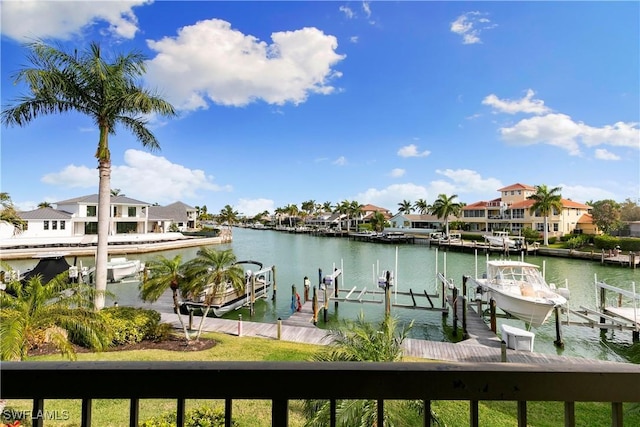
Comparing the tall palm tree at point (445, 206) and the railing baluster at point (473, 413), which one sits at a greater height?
the tall palm tree at point (445, 206)

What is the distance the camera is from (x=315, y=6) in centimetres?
842

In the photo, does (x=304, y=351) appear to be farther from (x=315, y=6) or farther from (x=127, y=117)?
(x=127, y=117)

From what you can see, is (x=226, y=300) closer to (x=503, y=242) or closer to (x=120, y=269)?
(x=120, y=269)

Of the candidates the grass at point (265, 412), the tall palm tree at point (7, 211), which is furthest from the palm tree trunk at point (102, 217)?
the tall palm tree at point (7, 211)

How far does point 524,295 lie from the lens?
53.6 feet

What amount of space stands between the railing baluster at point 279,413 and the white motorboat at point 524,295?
17.1m

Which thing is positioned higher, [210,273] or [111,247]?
[210,273]

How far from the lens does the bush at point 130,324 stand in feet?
38.2

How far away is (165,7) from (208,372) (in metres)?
9.29

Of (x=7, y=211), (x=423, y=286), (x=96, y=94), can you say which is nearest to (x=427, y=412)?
(x=96, y=94)

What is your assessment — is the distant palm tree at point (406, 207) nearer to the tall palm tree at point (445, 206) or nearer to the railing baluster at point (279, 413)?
the tall palm tree at point (445, 206)

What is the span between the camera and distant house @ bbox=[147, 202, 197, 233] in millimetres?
59500

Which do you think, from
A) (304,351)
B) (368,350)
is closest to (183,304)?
(304,351)

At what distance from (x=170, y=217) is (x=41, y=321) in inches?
2572
